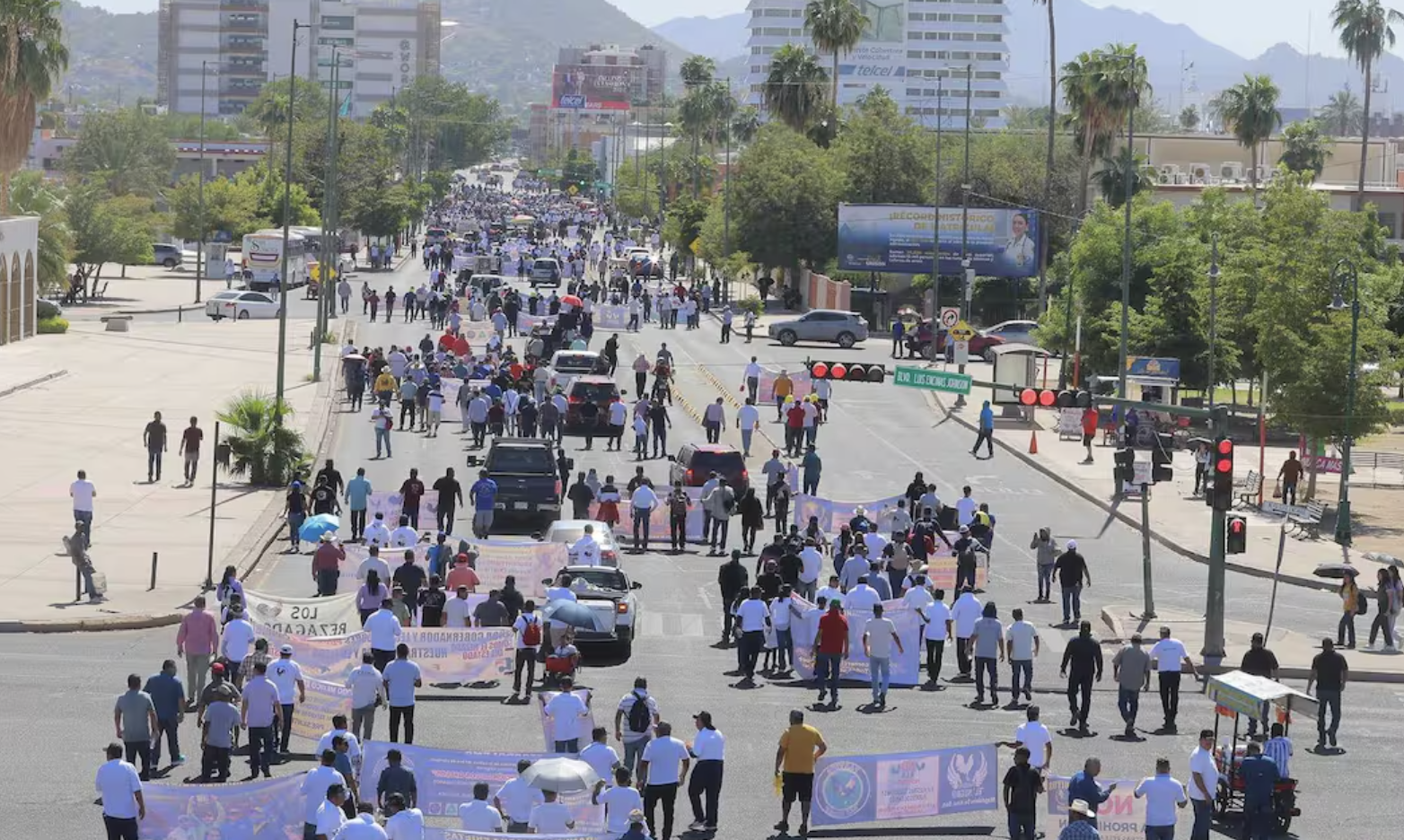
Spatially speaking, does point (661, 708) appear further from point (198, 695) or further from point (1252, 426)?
point (1252, 426)

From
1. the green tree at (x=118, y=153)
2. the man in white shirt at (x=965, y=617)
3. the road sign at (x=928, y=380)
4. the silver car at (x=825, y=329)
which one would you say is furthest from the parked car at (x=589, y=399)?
the green tree at (x=118, y=153)

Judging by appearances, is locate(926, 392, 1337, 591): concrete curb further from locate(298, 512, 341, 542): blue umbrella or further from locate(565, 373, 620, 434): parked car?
locate(298, 512, 341, 542): blue umbrella

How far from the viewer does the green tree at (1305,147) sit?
12038 cm

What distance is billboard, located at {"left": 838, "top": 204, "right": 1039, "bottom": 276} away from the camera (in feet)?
294

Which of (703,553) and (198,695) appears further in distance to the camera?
(703,553)

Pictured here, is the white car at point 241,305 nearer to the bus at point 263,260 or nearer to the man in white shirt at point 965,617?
the bus at point 263,260

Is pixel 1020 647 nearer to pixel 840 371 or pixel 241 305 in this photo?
pixel 840 371

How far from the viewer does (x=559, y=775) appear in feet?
55.0

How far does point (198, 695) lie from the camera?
885 inches

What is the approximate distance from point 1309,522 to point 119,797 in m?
30.7

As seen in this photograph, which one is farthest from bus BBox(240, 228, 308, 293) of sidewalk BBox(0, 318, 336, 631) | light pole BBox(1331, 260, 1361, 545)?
light pole BBox(1331, 260, 1361, 545)

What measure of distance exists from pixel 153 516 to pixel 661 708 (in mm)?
16039

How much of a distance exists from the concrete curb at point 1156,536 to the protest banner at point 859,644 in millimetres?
5995

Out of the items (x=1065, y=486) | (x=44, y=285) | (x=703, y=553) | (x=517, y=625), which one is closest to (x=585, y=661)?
(x=517, y=625)
